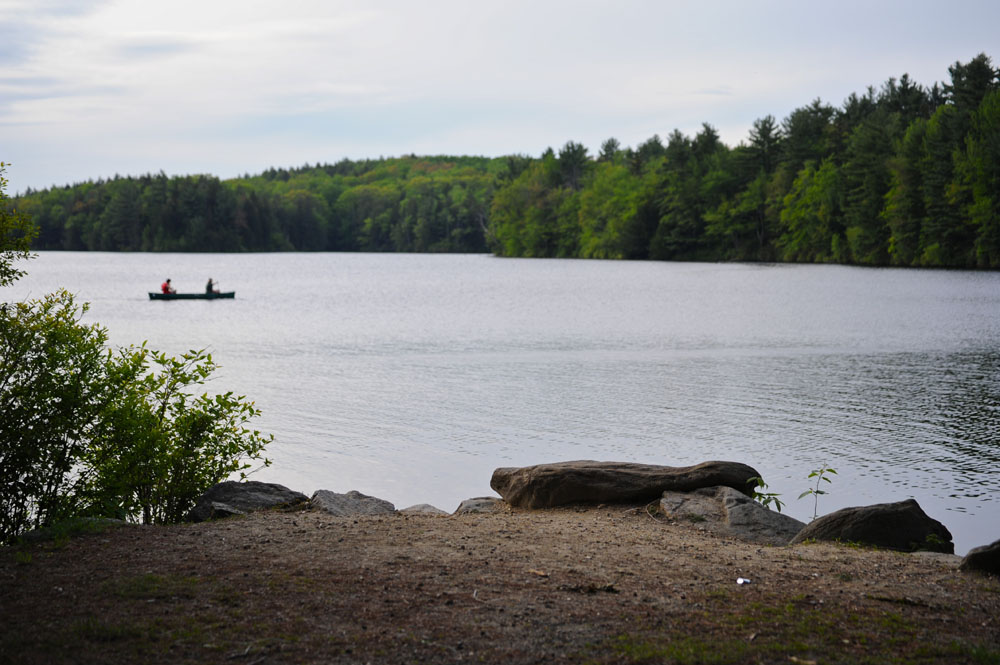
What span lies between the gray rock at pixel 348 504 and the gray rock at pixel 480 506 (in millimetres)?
892

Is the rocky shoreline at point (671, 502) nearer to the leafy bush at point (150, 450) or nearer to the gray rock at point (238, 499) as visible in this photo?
the gray rock at point (238, 499)

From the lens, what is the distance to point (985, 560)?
686 centimetres

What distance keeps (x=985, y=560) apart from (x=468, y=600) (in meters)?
4.10

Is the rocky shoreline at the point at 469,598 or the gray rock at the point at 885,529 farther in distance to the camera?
the gray rock at the point at 885,529

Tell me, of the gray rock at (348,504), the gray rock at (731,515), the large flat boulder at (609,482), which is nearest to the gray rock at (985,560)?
the gray rock at (731,515)

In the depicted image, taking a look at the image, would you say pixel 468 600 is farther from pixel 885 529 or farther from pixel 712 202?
pixel 712 202

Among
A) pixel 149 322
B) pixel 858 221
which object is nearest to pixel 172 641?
pixel 149 322

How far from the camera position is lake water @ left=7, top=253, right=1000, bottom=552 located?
14.1 metres

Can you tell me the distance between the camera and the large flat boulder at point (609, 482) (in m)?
10.4

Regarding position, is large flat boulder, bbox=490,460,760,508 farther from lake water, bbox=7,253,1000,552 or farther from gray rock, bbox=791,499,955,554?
lake water, bbox=7,253,1000,552

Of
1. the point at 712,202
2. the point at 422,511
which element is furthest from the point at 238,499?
the point at 712,202

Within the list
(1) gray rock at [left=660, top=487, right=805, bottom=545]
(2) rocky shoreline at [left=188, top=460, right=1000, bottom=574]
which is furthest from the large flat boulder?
(1) gray rock at [left=660, top=487, right=805, bottom=545]

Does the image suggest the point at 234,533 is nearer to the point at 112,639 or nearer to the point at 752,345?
the point at 112,639

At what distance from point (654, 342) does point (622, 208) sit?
97054mm
